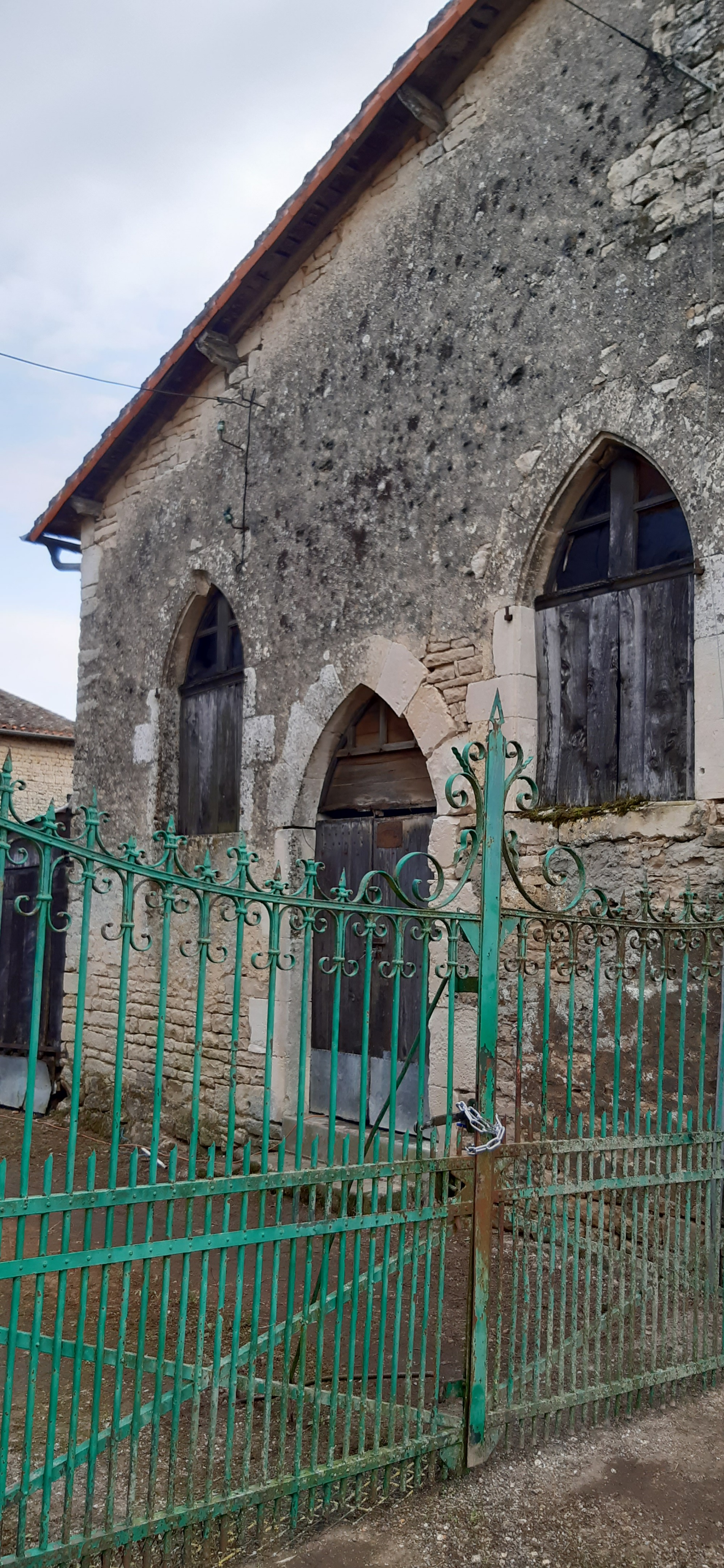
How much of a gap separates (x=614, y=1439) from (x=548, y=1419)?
269 mm

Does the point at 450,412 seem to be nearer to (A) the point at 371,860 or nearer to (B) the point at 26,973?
(A) the point at 371,860

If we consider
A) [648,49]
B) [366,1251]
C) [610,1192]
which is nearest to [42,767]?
[366,1251]

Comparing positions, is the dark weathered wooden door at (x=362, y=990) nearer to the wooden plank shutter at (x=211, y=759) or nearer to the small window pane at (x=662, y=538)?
the wooden plank shutter at (x=211, y=759)

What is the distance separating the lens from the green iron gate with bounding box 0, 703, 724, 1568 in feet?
8.56

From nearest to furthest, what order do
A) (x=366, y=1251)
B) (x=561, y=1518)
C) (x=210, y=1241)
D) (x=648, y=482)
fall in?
1. (x=210, y=1241)
2. (x=561, y=1518)
3. (x=366, y=1251)
4. (x=648, y=482)

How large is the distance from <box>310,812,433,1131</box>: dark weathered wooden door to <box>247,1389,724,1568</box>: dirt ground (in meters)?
2.95

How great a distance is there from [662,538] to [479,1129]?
325 centimetres

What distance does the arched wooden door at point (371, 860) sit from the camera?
257 inches

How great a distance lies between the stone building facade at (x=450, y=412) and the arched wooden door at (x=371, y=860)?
7.7 inches

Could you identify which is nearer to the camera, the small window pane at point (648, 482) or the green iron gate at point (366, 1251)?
the green iron gate at point (366, 1251)

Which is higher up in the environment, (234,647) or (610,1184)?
(234,647)

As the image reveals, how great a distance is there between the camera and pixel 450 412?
6.37m

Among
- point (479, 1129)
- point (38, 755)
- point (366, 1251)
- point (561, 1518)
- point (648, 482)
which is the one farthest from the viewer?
point (38, 755)

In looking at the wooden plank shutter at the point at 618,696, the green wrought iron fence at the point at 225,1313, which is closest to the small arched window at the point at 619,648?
the wooden plank shutter at the point at 618,696
